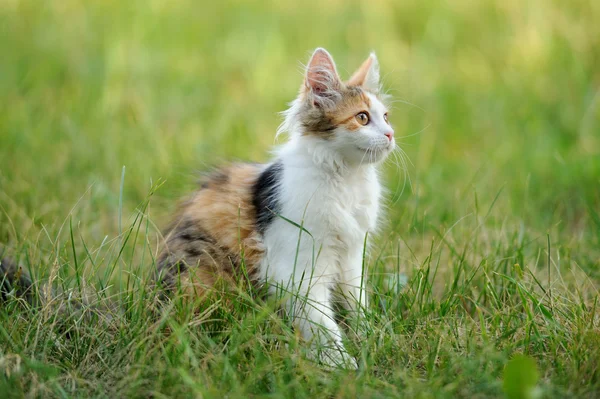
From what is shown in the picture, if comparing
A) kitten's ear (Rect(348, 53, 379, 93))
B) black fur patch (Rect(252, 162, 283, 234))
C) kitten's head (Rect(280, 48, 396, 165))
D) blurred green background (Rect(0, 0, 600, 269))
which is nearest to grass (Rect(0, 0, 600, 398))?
blurred green background (Rect(0, 0, 600, 269))

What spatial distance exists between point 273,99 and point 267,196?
11.3 feet

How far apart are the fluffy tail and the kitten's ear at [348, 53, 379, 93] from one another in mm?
1829

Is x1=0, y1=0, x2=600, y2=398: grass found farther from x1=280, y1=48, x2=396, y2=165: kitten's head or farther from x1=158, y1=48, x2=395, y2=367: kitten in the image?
x1=280, y1=48, x2=396, y2=165: kitten's head

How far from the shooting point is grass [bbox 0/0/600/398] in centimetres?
242

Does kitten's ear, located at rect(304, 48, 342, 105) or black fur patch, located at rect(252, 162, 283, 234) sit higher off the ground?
kitten's ear, located at rect(304, 48, 342, 105)

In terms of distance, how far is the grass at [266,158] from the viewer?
2.42 meters

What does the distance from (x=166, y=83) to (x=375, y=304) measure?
4287mm

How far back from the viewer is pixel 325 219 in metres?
2.98

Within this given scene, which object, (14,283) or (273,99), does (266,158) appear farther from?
(14,283)

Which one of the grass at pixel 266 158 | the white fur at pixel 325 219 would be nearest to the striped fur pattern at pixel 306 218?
the white fur at pixel 325 219

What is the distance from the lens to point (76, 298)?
2688 mm

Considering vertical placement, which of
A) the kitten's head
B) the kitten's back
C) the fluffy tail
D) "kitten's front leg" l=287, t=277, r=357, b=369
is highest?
the kitten's head

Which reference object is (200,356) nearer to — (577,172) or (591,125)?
(577,172)

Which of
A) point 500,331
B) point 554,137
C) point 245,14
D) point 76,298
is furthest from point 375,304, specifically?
point 245,14
